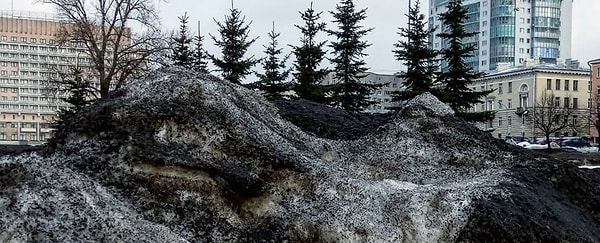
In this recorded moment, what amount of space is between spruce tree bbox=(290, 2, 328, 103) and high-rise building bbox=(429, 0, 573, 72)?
7969 cm

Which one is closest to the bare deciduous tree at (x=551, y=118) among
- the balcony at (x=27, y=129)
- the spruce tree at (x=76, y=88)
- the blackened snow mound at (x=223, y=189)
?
the spruce tree at (x=76, y=88)

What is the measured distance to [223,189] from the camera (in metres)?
3.75

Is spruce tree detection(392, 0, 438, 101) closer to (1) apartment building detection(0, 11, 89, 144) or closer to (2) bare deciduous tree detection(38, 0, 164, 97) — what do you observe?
(2) bare deciduous tree detection(38, 0, 164, 97)

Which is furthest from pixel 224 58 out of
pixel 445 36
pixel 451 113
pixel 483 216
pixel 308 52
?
pixel 483 216

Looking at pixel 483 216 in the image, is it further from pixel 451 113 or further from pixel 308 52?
pixel 308 52

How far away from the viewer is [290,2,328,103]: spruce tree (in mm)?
25763

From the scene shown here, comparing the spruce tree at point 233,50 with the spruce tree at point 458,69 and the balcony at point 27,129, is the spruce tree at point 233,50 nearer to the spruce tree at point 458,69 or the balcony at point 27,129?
the spruce tree at point 458,69

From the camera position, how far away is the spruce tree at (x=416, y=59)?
2626 centimetres

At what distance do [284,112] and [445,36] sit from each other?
21.9 meters

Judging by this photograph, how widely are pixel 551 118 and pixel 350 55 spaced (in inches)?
1229

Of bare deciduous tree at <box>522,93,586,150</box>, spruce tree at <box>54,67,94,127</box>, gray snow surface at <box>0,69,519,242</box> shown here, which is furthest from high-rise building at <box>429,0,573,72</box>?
gray snow surface at <box>0,69,519,242</box>

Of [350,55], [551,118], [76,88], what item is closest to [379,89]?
[350,55]

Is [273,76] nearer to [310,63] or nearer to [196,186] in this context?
[310,63]

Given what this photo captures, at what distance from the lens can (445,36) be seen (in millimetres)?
26469
